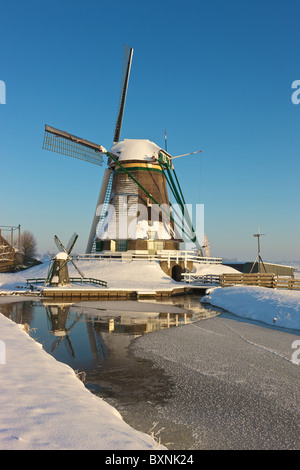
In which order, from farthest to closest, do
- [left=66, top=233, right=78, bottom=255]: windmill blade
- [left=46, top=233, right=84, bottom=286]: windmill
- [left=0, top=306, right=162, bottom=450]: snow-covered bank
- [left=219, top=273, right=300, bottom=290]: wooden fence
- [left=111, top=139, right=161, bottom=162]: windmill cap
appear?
1. [left=111, top=139, right=161, bottom=162]: windmill cap
2. [left=66, top=233, right=78, bottom=255]: windmill blade
3. [left=46, top=233, right=84, bottom=286]: windmill
4. [left=219, top=273, right=300, bottom=290]: wooden fence
5. [left=0, top=306, right=162, bottom=450]: snow-covered bank

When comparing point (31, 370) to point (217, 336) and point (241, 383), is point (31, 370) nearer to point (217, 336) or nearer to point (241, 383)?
point (241, 383)

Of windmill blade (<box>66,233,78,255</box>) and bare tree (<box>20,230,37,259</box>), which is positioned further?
bare tree (<box>20,230,37,259</box>)

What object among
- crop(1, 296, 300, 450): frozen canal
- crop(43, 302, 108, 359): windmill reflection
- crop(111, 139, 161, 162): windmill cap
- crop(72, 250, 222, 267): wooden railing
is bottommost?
crop(43, 302, 108, 359): windmill reflection

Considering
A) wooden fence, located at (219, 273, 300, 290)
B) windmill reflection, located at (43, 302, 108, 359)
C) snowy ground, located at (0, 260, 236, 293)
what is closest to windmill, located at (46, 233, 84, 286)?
snowy ground, located at (0, 260, 236, 293)

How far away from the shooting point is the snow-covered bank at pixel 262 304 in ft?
47.7

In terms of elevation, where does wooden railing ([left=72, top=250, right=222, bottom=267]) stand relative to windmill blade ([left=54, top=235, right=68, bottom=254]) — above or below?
below

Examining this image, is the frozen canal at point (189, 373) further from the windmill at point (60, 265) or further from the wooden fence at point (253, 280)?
the wooden fence at point (253, 280)

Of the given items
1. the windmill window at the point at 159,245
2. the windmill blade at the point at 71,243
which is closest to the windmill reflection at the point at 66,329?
the windmill blade at the point at 71,243

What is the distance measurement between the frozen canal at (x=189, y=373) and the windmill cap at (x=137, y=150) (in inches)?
831

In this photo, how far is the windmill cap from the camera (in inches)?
1302

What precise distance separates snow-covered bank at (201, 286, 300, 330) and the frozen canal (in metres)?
1.36

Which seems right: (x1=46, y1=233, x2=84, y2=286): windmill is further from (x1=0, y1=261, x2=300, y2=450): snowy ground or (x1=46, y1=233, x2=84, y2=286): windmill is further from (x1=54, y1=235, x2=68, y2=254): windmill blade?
(x1=0, y1=261, x2=300, y2=450): snowy ground

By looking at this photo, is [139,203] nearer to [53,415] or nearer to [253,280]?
[253,280]
